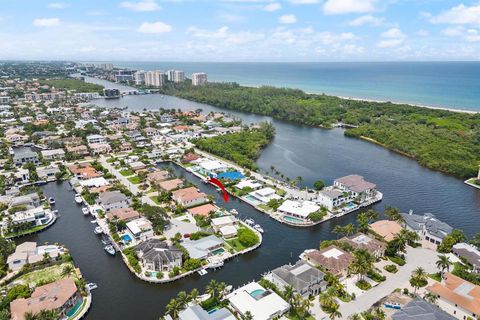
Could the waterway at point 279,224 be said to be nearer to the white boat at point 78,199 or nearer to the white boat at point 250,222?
the white boat at point 78,199

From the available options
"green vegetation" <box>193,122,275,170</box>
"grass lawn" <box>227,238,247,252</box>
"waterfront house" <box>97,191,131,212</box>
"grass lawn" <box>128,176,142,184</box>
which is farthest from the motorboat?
"green vegetation" <box>193,122,275,170</box>

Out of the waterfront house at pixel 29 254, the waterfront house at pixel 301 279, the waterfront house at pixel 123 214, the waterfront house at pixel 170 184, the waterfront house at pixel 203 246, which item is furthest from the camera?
the waterfront house at pixel 170 184

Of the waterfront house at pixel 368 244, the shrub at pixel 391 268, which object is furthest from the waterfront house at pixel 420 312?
the waterfront house at pixel 368 244

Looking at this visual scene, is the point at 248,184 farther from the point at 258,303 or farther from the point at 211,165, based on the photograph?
the point at 258,303

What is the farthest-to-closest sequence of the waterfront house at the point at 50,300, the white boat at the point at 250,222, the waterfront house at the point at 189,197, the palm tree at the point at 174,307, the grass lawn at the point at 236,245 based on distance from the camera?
the waterfront house at the point at 189,197 < the white boat at the point at 250,222 < the grass lawn at the point at 236,245 < the waterfront house at the point at 50,300 < the palm tree at the point at 174,307

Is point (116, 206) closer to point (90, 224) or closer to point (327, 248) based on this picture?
point (90, 224)

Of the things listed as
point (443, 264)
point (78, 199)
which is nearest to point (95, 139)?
point (78, 199)
